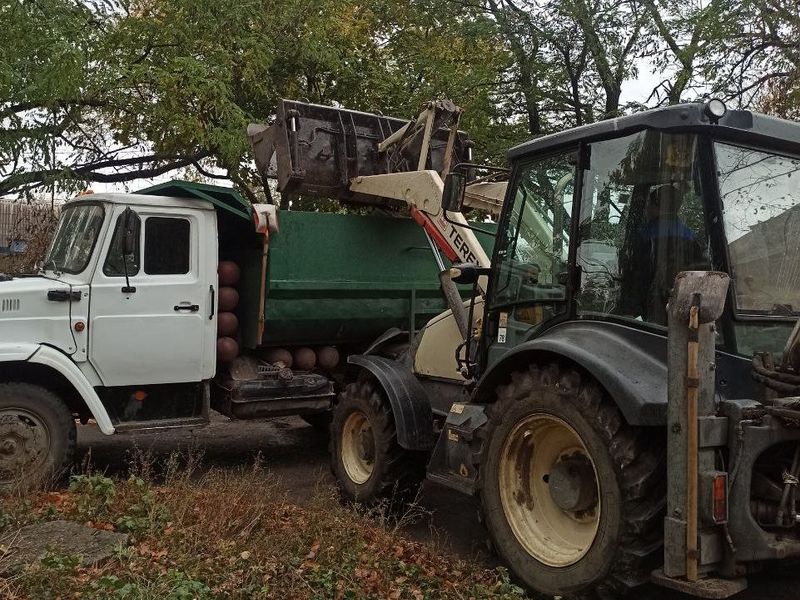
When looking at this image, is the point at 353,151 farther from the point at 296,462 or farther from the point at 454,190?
the point at 296,462

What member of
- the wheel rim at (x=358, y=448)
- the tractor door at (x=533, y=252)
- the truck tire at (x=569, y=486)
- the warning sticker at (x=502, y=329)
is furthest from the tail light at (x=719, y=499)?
the wheel rim at (x=358, y=448)

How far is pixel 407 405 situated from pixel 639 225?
2.35m

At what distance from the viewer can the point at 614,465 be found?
3639 millimetres

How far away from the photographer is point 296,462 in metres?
7.72

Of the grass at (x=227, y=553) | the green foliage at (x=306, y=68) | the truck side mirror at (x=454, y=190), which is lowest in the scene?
the grass at (x=227, y=553)

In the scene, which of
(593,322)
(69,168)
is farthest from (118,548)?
(69,168)

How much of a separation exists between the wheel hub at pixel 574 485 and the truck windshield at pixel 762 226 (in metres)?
1.11

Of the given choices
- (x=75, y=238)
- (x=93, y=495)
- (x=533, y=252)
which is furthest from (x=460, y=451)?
(x=75, y=238)

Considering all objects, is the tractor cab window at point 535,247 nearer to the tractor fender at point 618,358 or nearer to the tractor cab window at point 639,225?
the tractor cab window at point 639,225

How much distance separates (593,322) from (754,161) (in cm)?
116

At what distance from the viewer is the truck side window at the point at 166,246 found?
21.5ft

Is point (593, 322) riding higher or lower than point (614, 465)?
higher

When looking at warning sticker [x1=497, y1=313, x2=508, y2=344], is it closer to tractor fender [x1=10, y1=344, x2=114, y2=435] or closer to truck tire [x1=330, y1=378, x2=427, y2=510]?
truck tire [x1=330, y1=378, x2=427, y2=510]

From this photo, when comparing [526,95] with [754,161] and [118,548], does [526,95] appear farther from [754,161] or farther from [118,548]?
[118,548]
